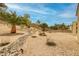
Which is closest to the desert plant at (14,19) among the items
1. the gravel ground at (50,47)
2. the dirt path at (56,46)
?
the gravel ground at (50,47)

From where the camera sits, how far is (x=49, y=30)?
2158 mm

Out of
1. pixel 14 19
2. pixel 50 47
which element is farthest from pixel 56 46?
pixel 14 19

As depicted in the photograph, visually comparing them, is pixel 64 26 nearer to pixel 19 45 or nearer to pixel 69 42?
pixel 69 42

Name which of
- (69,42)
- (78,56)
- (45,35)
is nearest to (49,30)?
(45,35)

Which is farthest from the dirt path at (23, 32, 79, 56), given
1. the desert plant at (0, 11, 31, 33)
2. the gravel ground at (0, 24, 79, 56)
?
the desert plant at (0, 11, 31, 33)

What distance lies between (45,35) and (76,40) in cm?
34

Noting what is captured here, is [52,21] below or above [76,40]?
above

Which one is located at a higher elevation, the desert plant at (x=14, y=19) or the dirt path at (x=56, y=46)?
the desert plant at (x=14, y=19)

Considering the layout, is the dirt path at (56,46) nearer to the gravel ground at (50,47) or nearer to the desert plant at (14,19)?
the gravel ground at (50,47)

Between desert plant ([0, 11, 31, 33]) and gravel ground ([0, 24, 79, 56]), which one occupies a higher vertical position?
desert plant ([0, 11, 31, 33])

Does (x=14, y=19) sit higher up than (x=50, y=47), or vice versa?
(x=14, y=19)

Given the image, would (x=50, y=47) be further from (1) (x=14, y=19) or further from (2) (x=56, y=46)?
(1) (x=14, y=19)

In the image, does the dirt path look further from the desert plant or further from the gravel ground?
the desert plant

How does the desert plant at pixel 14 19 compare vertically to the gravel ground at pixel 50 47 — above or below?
above
